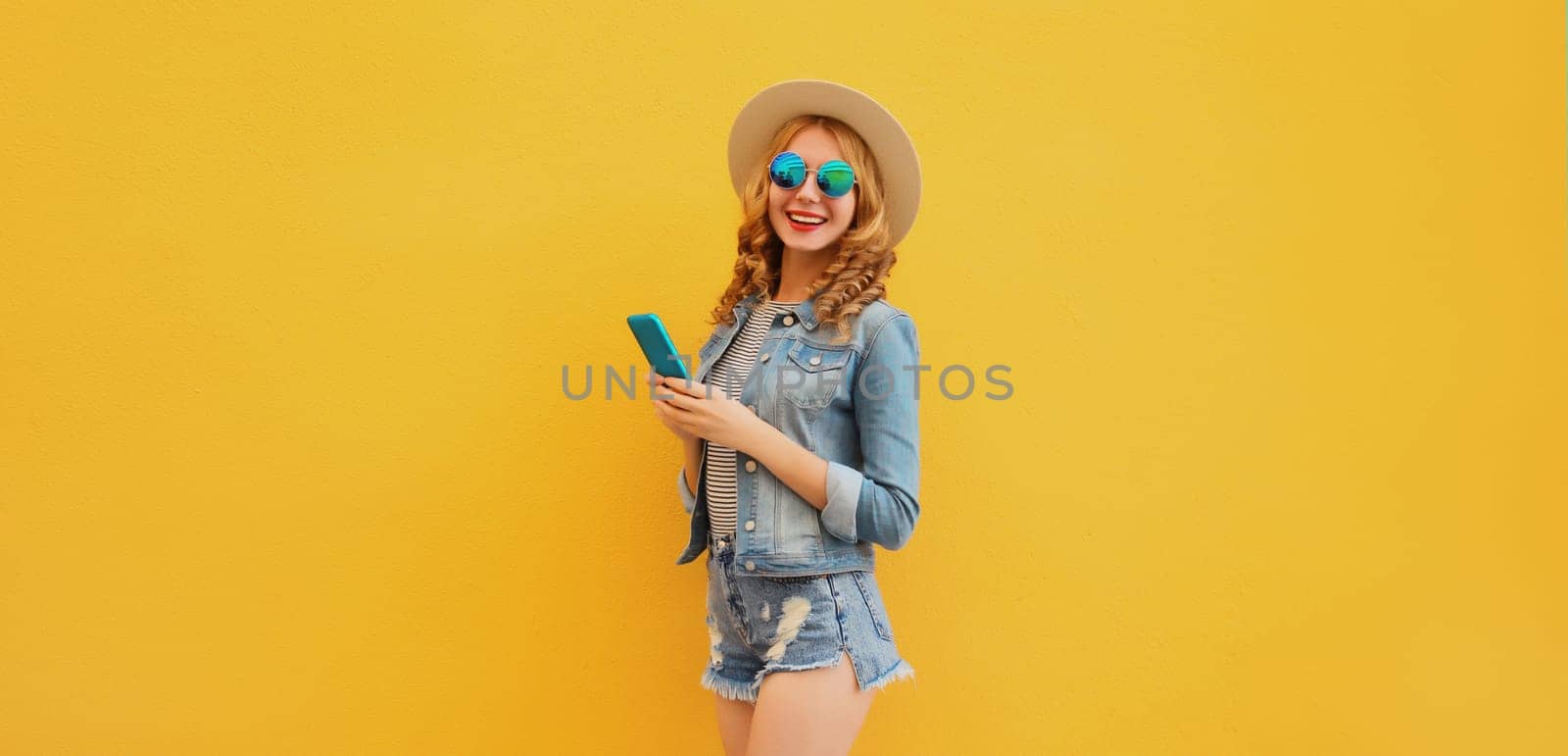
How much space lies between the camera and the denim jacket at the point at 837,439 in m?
1.67

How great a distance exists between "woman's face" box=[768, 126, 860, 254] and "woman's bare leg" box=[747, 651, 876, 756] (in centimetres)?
71

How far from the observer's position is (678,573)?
7.25 feet

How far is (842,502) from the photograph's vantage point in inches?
64.9

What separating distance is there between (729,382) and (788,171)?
1.25ft

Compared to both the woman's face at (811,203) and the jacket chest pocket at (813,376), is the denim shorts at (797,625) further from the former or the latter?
the woman's face at (811,203)

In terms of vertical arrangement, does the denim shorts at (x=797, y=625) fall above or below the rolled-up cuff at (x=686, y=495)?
below

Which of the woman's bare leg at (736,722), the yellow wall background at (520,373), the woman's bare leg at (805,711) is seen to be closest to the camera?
the woman's bare leg at (805,711)

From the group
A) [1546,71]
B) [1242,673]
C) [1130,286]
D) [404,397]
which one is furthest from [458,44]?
[1546,71]

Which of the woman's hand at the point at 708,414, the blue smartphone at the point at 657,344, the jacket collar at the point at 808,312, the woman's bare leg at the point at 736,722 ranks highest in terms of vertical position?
the jacket collar at the point at 808,312

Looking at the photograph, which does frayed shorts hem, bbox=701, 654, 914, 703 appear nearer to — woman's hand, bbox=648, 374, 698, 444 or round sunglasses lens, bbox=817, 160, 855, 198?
woman's hand, bbox=648, 374, 698, 444

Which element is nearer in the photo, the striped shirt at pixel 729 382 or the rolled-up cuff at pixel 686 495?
the striped shirt at pixel 729 382

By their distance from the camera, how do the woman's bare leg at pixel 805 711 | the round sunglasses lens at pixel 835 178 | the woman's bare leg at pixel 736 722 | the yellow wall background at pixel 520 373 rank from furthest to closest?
the yellow wall background at pixel 520 373 → the woman's bare leg at pixel 736 722 → the round sunglasses lens at pixel 835 178 → the woman's bare leg at pixel 805 711

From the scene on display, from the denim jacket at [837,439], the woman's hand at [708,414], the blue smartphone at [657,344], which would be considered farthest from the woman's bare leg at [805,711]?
the blue smartphone at [657,344]

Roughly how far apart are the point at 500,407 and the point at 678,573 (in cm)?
52
